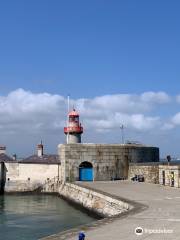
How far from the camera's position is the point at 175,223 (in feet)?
51.9

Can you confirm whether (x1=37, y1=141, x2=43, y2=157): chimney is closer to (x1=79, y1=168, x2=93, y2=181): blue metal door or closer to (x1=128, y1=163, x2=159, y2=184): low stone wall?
(x1=79, y1=168, x2=93, y2=181): blue metal door

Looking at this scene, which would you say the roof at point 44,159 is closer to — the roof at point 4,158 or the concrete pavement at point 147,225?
the roof at point 4,158

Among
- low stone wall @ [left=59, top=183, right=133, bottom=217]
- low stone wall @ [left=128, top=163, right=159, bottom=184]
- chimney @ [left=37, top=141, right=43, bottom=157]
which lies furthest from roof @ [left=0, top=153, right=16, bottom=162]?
low stone wall @ [left=128, top=163, right=159, bottom=184]

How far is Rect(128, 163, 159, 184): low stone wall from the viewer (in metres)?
36.2

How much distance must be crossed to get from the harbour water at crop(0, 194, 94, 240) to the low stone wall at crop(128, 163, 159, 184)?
6.96m

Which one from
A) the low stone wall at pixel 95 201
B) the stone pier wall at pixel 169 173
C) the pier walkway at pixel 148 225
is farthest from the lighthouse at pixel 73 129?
the pier walkway at pixel 148 225

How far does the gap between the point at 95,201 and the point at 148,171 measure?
33.0ft

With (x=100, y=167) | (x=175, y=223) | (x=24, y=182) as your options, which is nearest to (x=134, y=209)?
(x=175, y=223)

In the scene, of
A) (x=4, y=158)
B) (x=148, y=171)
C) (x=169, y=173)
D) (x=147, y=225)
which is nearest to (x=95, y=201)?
(x=169, y=173)

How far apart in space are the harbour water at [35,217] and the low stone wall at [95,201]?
69cm

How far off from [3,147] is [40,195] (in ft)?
30.3

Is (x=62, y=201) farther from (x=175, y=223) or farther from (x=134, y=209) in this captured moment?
(x=175, y=223)

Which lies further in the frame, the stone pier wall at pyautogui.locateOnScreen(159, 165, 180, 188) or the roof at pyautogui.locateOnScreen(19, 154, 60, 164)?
the roof at pyautogui.locateOnScreen(19, 154, 60, 164)

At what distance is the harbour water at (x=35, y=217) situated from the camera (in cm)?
2145
